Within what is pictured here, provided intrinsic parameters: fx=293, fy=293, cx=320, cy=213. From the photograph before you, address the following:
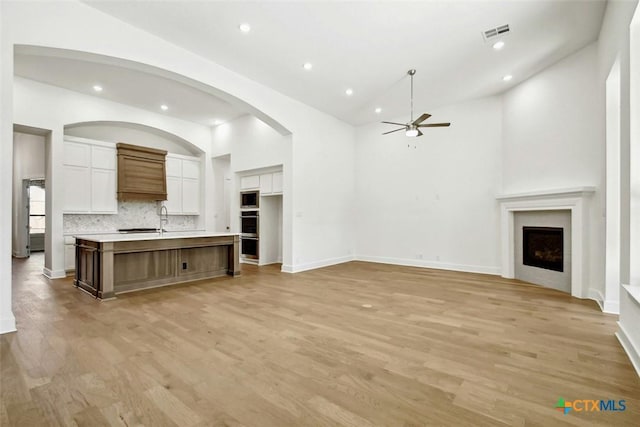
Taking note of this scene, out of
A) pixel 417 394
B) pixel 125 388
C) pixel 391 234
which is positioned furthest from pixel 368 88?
pixel 125 388

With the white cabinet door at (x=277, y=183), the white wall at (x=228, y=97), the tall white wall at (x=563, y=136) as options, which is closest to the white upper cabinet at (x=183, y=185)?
the white wall at (x=228, y=97)

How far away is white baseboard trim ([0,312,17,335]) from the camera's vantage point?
2918 mm

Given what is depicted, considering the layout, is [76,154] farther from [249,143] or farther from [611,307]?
[611,307]

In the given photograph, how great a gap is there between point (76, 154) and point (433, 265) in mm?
8264

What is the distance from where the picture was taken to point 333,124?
7.48 meters

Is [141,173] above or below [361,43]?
below

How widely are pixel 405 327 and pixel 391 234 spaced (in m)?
4.48

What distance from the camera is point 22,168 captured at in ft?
29.1

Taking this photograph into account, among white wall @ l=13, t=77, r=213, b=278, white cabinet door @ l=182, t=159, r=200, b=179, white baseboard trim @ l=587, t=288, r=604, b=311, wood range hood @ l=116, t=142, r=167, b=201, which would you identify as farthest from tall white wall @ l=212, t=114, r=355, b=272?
white baseboard trim @ l=587, t=288, r=604, b=311

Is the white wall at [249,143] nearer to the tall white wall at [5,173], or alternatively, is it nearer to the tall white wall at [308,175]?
the tall white wall at [308,175]

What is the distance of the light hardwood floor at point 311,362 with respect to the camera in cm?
A: 172

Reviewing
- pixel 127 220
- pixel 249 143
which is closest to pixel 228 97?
pixel 249 143

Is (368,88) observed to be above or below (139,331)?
above

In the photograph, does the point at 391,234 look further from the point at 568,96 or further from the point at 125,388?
the point at 125,388
